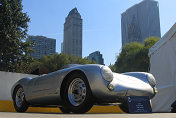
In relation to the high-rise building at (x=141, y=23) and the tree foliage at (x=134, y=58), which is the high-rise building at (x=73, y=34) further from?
the tree foliage at (x=134, y=58)

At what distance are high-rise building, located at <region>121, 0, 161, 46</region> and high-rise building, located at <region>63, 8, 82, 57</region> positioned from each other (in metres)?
31.7

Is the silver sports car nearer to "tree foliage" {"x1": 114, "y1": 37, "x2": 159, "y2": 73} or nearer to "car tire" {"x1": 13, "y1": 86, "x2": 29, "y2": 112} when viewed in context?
"car tire" {"x1": 13, "y1": 86, "x2": 29, "y2": 112}

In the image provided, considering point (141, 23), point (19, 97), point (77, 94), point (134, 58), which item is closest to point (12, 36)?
point (19, 97)

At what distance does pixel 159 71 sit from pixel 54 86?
497cm

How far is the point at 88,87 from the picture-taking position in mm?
3293

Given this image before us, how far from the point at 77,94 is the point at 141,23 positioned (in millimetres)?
105721

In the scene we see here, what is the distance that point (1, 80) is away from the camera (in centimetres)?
876

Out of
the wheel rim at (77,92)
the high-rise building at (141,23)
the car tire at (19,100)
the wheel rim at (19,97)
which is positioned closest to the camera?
the wheel rim at (77,92)

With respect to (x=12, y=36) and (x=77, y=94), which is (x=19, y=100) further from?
(x=12, y=36)

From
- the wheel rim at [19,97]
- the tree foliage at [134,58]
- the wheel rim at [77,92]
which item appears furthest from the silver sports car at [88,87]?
the tree foliage at [134,58]

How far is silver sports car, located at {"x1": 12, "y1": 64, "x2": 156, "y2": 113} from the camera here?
10.6 ft

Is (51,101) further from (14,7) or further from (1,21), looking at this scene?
(14,7)

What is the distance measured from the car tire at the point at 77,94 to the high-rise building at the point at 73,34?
11888 cm

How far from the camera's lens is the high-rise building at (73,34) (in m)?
126
